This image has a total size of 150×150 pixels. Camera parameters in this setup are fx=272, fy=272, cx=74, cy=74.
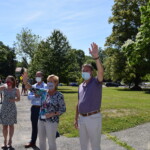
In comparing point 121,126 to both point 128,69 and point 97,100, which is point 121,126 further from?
point 128,69

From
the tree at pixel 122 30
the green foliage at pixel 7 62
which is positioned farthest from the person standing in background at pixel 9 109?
the green foliage at pixel 7 62

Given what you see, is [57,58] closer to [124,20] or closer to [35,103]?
[124,20]

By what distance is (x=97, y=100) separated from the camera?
494cm

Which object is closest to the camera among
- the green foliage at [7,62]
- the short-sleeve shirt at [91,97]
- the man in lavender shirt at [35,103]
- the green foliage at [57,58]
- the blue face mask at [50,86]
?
the short-sleeve shirt at [91,97]

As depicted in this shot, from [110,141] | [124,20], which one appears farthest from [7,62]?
[110,141]

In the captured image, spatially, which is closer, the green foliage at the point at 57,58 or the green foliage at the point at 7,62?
the green foliage at the point at 57,58

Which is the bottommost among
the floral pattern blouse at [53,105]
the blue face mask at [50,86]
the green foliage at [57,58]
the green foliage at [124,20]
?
the floral pattern blouse at [53,105]

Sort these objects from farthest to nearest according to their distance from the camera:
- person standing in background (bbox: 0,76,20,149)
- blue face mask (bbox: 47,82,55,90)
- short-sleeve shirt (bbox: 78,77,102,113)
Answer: person standing in background (bbox: 0,76,20,149) → blue face mask (bbox: 47,82,55,90) → short-sleeve shirt (bbox: 78,77,102,113)

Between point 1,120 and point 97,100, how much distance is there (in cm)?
304

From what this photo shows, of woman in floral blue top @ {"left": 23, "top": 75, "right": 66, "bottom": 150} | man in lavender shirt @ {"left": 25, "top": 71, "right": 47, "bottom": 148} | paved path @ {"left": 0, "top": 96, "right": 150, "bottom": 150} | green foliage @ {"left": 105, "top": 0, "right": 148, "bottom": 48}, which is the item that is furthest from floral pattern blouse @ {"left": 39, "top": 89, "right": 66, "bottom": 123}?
green foliage @ {"left": 105, "top": 0, "right": 148, "bottom": 48}

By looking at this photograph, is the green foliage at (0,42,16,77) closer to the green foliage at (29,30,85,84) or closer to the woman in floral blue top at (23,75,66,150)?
the green foliage at (29,30,85,84)

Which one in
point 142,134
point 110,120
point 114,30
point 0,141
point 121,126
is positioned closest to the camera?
point 0,141

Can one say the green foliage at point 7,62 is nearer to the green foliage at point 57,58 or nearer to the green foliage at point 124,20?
the green foliage at point 57,58

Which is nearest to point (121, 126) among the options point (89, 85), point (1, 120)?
point (1, 120)
